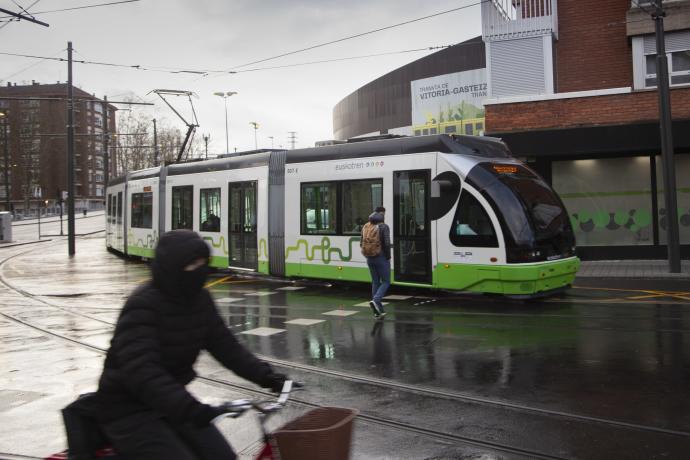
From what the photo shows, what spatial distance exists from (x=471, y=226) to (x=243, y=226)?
683 cm

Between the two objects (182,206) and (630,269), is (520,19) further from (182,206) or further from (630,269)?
(182,206)

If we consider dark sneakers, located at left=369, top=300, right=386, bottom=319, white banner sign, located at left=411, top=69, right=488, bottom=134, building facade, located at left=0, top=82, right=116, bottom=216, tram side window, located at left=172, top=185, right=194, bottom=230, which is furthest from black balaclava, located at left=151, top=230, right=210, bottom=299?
building facade, located at left=0, top=82, right=116, bottom=216

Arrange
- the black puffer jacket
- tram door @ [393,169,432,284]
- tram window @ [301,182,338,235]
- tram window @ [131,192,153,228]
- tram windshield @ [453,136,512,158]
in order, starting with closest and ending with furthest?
the black puffer jacket → tram windshield @ [453,136,512,158] → tram door @ [393,169,432,284] → tram window @ [301,182,338,235] → tram window @ [131,192,153,228]

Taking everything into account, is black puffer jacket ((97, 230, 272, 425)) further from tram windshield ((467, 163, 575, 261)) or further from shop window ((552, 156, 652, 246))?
shop window ((552, 156, 652, 246))

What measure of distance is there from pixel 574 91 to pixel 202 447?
18.4 metres

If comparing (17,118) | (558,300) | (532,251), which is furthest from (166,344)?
(17,118)

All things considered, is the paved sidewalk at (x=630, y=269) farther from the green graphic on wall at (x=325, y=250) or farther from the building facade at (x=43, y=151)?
the building facade at (x=43, y=151)

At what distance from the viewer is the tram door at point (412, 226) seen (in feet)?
39.7

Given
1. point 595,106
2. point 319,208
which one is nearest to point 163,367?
point 319,208

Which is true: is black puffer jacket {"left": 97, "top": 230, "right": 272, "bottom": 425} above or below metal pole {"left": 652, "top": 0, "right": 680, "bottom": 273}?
below

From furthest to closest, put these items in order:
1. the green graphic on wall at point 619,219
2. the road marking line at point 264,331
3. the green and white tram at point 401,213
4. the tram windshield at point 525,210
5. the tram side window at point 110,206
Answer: the tram side window at point 110,206, the green graphic on wall at point 619,219, the green and white tram at point 401,213, the tram windshield at point 525,210, the road marking line at point 264,331

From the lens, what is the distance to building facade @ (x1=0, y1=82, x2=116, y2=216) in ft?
268

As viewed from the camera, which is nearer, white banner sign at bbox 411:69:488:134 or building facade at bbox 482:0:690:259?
building facade at bbox 482:0:690:259

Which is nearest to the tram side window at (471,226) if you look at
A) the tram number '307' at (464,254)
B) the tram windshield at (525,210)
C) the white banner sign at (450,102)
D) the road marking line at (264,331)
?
the tram number '307' at (464,254)
